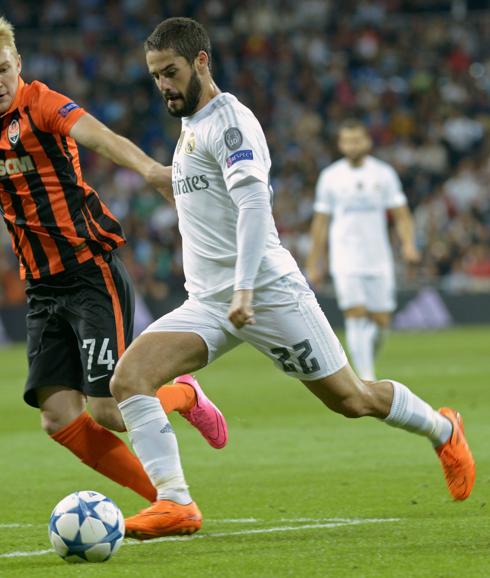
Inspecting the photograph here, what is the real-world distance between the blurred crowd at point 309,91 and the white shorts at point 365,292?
10.7m

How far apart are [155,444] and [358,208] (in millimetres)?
8069

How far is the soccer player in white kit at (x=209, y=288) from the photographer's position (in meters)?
6.00

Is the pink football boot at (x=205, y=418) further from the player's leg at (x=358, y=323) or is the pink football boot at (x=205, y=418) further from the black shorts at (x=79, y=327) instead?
the player's leg at (x=358, y=323)

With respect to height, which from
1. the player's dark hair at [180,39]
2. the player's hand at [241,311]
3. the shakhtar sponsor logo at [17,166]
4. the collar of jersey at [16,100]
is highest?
the player's dark hair at [180,39]

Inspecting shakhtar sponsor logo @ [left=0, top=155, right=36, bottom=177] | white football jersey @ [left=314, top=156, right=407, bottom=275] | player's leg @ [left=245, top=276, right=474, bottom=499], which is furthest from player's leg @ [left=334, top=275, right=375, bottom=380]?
shakhtar sponsor logo @ [left=0, top=155, right=36, bottom=177]

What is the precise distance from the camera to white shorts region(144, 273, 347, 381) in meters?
6.21

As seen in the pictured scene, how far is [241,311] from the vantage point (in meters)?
5.80

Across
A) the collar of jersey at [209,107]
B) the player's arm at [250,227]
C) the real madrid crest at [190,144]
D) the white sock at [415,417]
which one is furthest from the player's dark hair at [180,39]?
the white sock at [415,417]

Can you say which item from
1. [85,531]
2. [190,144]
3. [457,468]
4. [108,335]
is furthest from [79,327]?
[457,468]

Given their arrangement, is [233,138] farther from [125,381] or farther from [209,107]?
[125,381]

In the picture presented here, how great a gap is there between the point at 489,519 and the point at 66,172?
2630 mm

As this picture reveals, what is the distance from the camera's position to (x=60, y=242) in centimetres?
657

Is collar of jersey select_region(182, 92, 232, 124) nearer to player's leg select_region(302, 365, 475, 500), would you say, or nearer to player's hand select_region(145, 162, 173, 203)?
player's hand select_region(145, 162, 173, 203)

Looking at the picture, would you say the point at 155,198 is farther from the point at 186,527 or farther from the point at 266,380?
the point at 186,527
